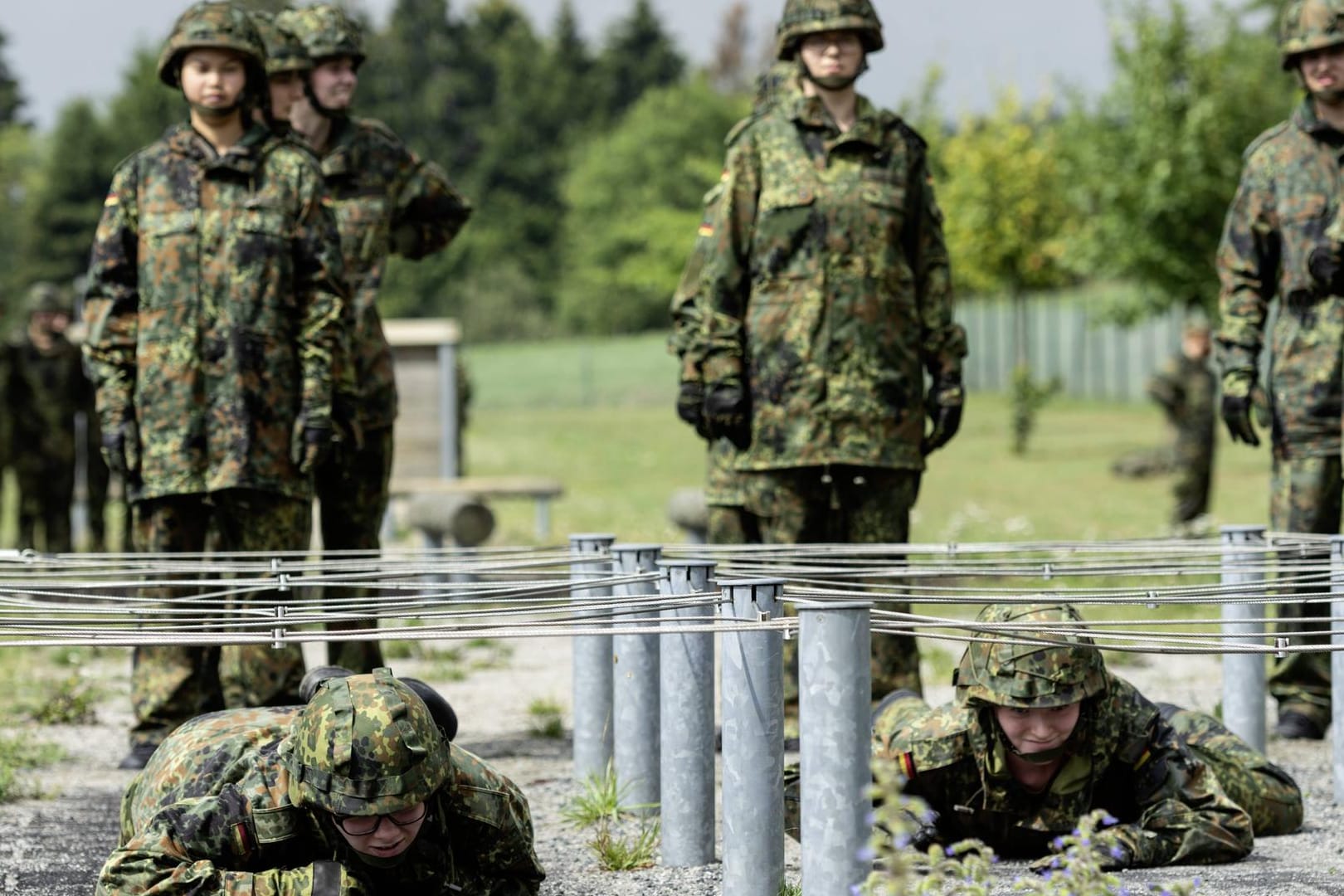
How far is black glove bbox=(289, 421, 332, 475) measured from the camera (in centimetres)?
746

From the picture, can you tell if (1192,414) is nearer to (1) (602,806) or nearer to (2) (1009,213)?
(1) (602,806)

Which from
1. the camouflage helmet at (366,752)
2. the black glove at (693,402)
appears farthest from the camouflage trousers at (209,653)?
the camouflage helmet at (366,752)

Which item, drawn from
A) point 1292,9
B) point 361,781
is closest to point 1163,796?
point 361,781

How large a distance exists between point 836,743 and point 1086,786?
143 centimetres

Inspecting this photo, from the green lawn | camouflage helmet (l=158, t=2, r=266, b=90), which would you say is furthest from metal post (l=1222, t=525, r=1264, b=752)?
the green lawn

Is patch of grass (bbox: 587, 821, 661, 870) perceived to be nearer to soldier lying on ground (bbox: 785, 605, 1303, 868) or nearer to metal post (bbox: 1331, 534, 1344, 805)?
soldier lying on ground (bbox: 785, 605, 1303, 868)

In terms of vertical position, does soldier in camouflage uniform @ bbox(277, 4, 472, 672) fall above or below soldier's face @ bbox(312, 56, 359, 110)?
below

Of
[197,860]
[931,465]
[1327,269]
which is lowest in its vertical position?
[197,860]

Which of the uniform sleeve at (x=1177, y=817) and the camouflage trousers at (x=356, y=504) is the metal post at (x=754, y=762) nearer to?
the uniform sleeve at (x=1177, y=817)

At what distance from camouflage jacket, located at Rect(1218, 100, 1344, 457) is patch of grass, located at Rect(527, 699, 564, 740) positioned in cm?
296

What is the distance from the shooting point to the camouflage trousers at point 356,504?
8.12 m

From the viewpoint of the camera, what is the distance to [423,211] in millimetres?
8773

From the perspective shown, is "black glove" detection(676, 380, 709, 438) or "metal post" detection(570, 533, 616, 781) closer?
"metal post" detection(570, 533, 616, 781)

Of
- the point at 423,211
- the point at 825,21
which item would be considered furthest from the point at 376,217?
the point at 825,21
